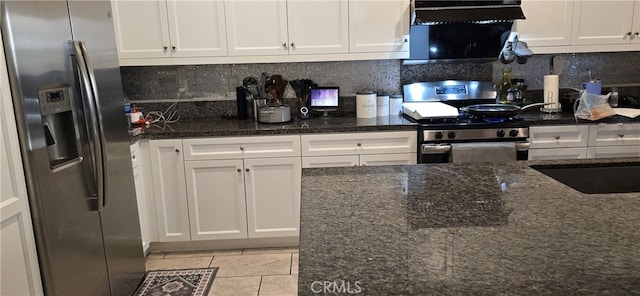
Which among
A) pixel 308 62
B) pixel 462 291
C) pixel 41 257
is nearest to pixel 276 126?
pixel 308 62

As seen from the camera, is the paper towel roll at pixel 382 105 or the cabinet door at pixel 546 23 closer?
the cabinet door at pixel 546 23

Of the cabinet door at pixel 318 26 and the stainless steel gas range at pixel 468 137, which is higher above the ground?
the cabinet door at pixel 318 26

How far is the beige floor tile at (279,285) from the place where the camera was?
266cm

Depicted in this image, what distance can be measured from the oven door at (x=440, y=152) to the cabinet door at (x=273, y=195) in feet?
2.68

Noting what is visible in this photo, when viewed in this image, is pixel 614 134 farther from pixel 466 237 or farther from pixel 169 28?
pixel 169 28

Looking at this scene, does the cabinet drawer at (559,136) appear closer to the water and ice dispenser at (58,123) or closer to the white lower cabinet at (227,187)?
the white lower cabinet at (227,187)

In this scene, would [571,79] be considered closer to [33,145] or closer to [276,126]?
[276,126]

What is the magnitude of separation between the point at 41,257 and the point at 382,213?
138cm

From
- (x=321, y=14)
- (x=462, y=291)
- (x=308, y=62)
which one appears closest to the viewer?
(x=462, y=291)

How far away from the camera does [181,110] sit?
11.6ft

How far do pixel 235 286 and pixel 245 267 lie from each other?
25 centimetres

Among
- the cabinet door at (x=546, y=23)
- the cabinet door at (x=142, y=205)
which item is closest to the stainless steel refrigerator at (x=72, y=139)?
the cabinet door at (x=142, y=205)

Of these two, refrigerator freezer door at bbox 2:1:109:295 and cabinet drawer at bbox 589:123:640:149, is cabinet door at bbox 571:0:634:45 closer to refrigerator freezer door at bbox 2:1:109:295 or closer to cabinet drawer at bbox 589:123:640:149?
cabinet drawer at bbox 589:123:640:149

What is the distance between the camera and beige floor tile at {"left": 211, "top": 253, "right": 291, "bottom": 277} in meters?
2.91
